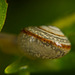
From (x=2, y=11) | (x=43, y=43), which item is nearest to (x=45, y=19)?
(x=43, y=43)

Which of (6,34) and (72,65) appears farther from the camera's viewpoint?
(6,34)

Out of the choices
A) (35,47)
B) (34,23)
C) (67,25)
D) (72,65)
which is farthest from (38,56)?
(34,23)

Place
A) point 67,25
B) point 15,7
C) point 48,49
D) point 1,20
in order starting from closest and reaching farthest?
1. point 1,20
2. point 48,49
3. point 67,25
4. point 15,7

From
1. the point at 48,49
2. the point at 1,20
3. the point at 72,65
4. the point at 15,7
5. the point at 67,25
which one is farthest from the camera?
the point at 15,7

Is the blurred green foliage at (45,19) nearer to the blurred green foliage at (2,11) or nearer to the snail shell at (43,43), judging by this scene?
the snail shell at (43,43)

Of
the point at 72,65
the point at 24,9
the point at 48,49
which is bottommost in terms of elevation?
the point at 72,65

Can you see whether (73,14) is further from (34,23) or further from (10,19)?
(10,19)

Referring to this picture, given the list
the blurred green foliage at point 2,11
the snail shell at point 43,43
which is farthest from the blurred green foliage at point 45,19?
the blurred green foliage at point 2,11
